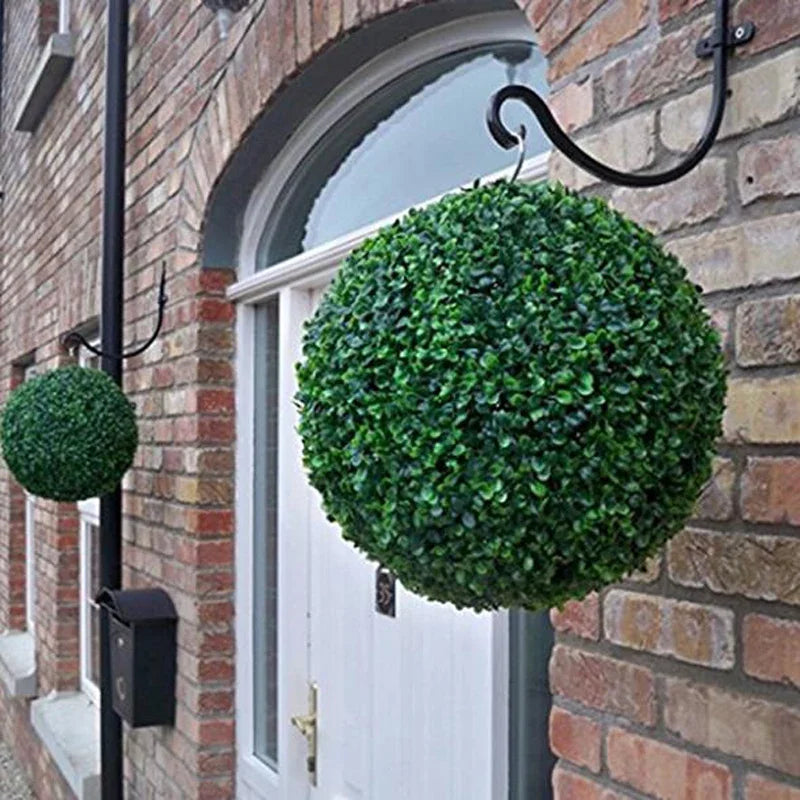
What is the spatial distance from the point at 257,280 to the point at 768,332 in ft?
5.93

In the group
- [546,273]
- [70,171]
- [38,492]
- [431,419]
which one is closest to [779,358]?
[546,273]

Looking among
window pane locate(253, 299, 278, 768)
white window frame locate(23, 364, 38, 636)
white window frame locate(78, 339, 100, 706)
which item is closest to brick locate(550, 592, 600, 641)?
window pane locate(253, 299, 278, 768)

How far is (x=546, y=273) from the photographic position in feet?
3.31

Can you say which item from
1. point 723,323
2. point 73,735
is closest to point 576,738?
point 723,323

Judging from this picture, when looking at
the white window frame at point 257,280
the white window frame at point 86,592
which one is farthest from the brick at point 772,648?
the white window frame at point 86,592

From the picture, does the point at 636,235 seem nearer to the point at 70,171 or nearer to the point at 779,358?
the point at 779,358

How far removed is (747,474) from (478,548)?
492 mm

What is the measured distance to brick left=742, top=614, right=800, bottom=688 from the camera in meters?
1.24

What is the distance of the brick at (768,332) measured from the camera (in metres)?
1.27

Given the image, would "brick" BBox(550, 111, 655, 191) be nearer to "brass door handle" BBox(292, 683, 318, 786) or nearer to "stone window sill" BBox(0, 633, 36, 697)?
"brass door handle" BBox(292, 683, 318, 786)

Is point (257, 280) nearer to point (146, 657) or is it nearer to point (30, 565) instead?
point (146, 657)

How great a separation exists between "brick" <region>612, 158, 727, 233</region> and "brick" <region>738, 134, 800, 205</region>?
0.04 metres

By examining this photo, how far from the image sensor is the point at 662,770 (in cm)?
141

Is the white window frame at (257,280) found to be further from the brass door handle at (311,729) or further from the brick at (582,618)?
the brick at (582,618)
